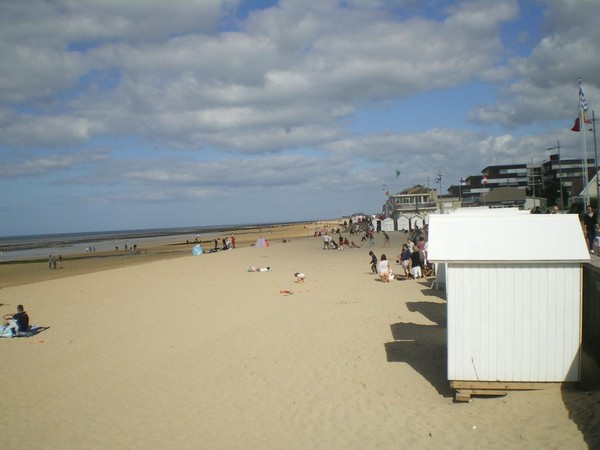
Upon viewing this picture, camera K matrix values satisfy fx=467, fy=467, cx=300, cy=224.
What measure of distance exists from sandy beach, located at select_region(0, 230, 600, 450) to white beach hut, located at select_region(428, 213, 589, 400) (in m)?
0.33

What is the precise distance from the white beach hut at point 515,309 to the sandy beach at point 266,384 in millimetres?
332

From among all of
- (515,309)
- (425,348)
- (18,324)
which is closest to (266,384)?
(425,348)

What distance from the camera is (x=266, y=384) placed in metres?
8.36

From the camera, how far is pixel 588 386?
6.74 meters

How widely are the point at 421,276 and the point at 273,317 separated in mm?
7471

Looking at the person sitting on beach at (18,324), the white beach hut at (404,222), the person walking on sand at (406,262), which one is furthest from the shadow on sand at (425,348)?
the white beach hut at (404,222)

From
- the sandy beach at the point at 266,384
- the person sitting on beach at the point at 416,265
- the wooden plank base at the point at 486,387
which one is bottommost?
the sandy beach at the point at 266,384

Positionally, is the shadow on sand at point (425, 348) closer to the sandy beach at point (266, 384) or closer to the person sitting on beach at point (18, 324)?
the sandy beach at point (266, 384)

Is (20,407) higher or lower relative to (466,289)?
lower

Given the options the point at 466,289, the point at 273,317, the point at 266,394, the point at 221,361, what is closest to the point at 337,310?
the point at 273,317

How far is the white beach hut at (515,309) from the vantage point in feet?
22.5

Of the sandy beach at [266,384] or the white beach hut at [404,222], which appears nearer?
the sandy beach at [266,384]

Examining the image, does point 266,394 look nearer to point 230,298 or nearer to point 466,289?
point 466,289

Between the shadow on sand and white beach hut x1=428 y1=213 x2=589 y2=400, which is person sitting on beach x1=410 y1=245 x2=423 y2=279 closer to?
the shadow on sand
